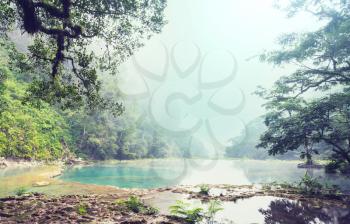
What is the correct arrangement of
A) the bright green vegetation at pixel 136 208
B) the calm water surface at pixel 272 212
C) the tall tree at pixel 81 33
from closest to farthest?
the calm water surface at pixel 272 212, the bright green vegetation at pixel 136 208, the tall tree at pixel 81 33

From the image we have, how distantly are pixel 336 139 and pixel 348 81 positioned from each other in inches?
175

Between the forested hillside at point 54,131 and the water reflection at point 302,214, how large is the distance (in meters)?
8.97

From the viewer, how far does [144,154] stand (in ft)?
271

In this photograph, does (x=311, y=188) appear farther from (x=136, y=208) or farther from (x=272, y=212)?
(x=136, y=208)

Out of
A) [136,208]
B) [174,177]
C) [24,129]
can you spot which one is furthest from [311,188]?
[24,129]

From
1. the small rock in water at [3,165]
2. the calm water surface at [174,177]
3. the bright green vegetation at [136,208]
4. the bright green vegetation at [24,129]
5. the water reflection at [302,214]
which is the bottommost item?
the calm water surface at [174,177]

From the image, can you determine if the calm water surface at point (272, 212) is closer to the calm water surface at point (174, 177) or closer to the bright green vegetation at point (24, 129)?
the calm water surface at point (174, 177)

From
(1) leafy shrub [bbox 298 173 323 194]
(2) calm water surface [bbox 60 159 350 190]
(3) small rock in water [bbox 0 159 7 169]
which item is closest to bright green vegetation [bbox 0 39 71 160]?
(3) small rock in water [bbox 0 159 7 169]

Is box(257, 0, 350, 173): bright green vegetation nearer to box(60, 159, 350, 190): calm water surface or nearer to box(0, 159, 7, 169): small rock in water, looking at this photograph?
box(60, 159, 350, 190): calm water surface

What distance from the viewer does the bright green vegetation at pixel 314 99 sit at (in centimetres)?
1853

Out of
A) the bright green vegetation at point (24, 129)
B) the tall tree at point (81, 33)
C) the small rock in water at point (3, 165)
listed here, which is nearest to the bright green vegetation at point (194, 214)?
the tall tree at point (81, 33)

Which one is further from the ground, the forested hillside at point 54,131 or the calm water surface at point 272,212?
the forested hillside at point 54,131

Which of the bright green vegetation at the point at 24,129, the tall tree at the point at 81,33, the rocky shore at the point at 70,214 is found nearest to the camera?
the rocky shore at the point at 70,214

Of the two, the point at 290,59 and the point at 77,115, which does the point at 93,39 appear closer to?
the point at 290,59
